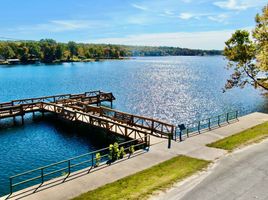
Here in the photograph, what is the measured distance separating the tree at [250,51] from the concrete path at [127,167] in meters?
6.73

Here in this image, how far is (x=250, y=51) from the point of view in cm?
2841

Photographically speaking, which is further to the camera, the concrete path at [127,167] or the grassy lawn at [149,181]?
the concrete path at [127,167]

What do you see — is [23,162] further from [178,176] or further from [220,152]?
[220,152]

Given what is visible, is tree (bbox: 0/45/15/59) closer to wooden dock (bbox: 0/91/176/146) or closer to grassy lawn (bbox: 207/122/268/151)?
wooden dock (bbox: 0/91/176/146)

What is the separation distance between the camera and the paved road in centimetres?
1288

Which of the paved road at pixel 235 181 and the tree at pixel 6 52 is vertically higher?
the tree at pixel 6 52

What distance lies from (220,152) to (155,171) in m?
5.70

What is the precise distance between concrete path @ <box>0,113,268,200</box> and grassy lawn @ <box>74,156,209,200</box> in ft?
1.98

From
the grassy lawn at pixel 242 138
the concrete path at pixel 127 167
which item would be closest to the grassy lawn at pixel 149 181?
the concrete path at pixel 127 167

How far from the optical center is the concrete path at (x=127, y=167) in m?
13.6

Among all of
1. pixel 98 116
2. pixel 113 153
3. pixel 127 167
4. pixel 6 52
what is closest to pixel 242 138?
pixel 127 167

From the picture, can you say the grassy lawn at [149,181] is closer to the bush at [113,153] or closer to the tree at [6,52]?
the bush at [113,153]

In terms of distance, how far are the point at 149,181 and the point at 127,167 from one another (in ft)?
8.11

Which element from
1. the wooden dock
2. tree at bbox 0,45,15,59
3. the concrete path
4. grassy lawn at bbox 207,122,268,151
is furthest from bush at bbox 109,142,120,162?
tree at bbox 0,45,15,59
